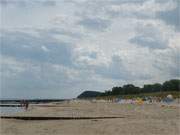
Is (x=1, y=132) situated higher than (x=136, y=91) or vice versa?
(x=136, y=91)

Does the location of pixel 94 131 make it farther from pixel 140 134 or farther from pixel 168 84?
pixel 168 84

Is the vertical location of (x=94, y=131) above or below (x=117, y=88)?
below

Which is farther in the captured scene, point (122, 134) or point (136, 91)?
point (136, 91)

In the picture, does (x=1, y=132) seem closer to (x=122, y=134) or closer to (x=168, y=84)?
(x=122, y=134)

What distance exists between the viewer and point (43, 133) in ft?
63.8

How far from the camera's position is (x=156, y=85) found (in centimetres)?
18462

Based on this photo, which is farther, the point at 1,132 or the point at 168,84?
the point at 168,84

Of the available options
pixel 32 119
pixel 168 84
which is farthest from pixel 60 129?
pixel 168 84

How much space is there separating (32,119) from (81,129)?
9.80m

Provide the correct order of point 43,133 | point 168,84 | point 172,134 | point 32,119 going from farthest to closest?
point 168,84, point 32,119, point 43,133, point 172,134

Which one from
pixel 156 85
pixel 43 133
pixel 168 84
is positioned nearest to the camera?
pixel 43 133

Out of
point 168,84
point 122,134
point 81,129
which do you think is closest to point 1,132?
point 81,129

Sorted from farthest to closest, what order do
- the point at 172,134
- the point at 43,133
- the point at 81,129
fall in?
1. the point at 81,129
2. the point at 43,133
3. the point at 172,134

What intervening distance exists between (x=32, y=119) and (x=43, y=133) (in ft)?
35.2
